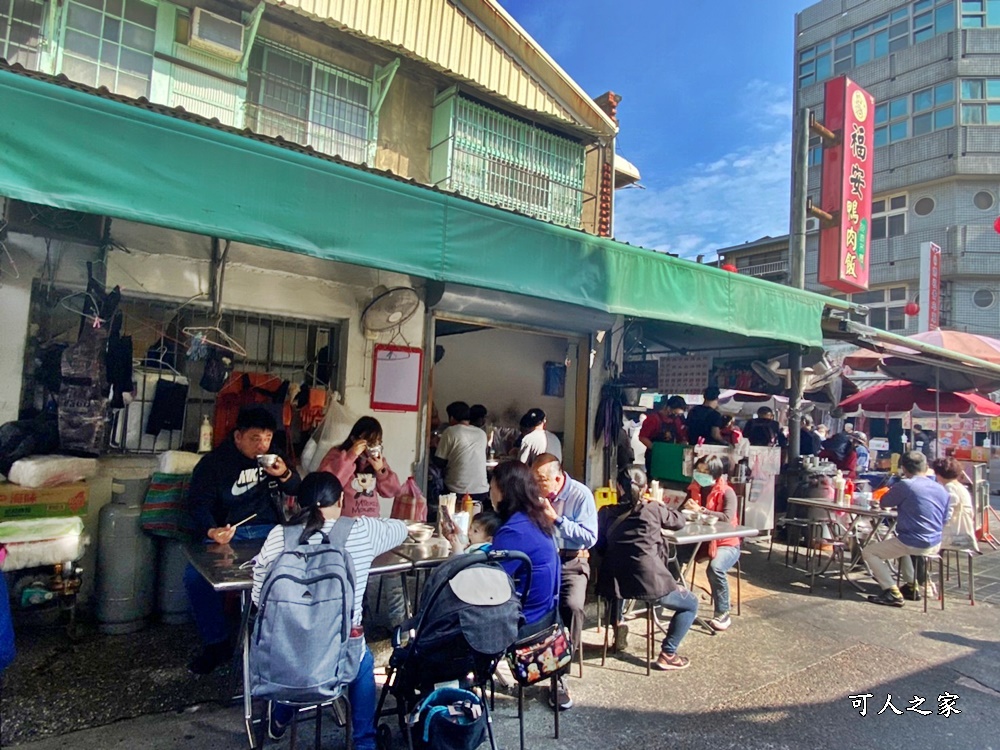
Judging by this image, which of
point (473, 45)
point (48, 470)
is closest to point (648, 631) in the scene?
point (48, 470)

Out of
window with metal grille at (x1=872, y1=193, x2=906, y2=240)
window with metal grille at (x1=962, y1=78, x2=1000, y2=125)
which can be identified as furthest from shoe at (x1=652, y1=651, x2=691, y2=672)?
window with metal grille at (x1=962, y1=78, x2=1000, y2=125)

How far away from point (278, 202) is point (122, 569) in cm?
298

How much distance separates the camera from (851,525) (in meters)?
6.93

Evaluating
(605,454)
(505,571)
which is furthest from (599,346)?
(505,571)

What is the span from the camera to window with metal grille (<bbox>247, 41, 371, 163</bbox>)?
6.84m

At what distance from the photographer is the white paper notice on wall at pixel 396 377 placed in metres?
5.80

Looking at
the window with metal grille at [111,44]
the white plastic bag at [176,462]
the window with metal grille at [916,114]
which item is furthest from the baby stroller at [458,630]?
the window with metal grille at [916,114]

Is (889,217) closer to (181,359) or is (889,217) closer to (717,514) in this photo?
(717,514)

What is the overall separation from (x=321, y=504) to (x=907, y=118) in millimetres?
29120

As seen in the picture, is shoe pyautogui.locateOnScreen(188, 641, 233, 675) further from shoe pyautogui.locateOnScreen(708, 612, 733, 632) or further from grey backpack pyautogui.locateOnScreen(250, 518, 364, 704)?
shoe pyautogui.locateOnScreen(708, 612, 733, 632)

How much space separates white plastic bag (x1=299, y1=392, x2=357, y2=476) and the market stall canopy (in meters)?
6.64

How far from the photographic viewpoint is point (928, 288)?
1772cm

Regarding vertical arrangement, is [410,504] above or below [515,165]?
below

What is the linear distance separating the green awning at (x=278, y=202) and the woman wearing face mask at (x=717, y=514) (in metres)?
2.12
